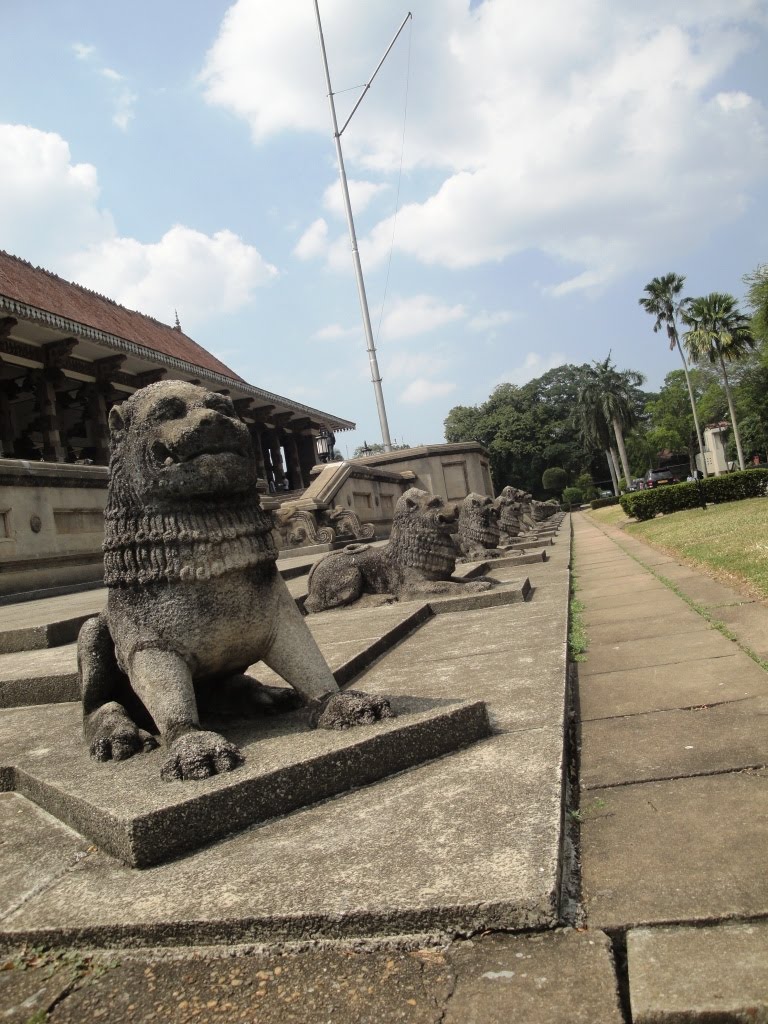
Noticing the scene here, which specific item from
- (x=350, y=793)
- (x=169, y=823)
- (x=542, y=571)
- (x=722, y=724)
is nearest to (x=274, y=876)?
(x=169, y=823)

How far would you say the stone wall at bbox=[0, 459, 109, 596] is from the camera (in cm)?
901

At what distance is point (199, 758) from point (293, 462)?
27.6 metres

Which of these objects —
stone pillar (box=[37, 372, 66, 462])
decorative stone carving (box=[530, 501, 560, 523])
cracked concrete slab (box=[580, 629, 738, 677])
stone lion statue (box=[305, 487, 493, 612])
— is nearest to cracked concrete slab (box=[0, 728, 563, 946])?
cracked concrete slab (box=[580, 629, 738, 677])

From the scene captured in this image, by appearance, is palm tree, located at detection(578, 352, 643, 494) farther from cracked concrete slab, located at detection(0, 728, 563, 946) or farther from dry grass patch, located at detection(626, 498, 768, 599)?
cracked concrete slab, located at detection(0, 728, 563, 946)

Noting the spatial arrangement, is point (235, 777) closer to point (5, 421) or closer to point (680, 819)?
point (680, 819)

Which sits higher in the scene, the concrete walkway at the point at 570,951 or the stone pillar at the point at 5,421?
the stone pillar at the point at 5,421

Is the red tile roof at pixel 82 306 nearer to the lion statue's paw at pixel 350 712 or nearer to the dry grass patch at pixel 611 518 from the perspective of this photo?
the dry grass patch at pixel 611 518

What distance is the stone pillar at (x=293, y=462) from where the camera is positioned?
29020 mm

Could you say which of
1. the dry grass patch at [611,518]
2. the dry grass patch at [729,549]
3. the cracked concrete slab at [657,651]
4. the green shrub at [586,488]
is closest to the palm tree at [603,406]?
the green shrub at [586,488]

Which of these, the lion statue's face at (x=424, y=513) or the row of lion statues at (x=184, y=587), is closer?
the row of lion statues at (x=184, y=587)

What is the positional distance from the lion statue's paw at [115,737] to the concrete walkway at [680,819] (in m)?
1.43

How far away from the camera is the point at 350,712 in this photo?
2.56m

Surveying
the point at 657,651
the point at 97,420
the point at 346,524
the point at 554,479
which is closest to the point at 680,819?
the point at 657,651

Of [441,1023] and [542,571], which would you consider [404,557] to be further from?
[441,1023]
